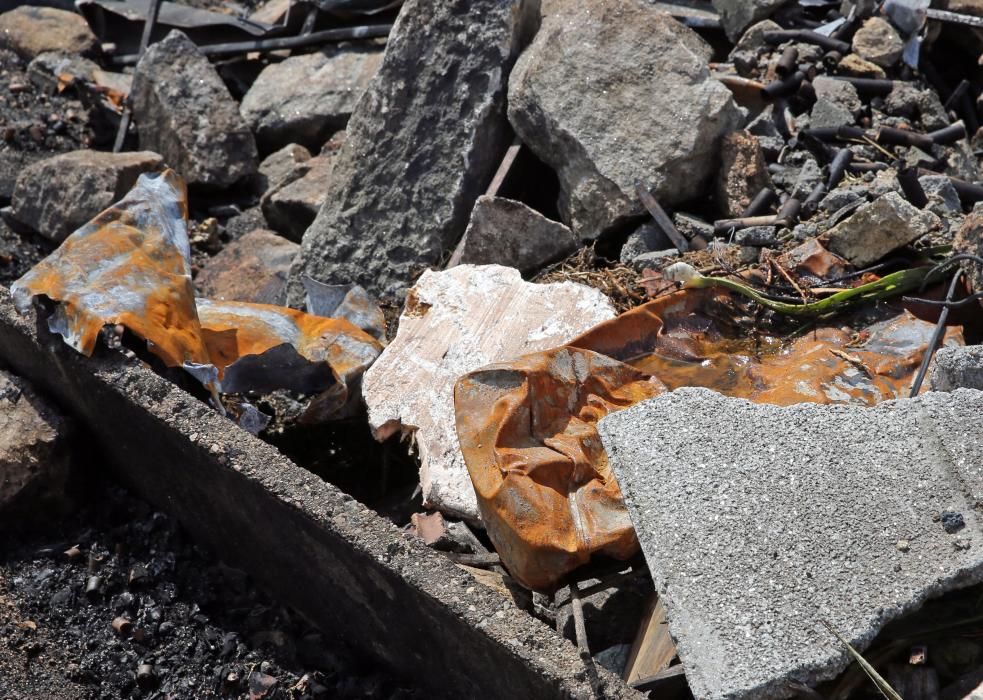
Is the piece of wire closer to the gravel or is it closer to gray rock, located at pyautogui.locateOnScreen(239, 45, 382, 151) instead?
the gravel

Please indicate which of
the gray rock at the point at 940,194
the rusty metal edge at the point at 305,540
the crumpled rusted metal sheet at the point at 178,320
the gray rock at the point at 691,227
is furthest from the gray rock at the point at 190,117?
the gray rock at the point at 940,194

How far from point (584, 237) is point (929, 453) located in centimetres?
238

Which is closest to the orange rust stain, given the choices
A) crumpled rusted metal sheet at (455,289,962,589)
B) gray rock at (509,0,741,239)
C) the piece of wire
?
crumpled rusted metal sheet at (455,289,962,589)

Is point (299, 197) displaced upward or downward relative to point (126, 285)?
downward

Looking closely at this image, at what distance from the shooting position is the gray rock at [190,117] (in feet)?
21.6

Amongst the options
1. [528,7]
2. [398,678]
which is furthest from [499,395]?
[528,7]

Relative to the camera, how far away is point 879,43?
5672mm

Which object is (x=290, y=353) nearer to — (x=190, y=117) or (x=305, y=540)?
(x=305, y=540)

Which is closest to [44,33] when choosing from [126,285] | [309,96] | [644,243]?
[309,96]

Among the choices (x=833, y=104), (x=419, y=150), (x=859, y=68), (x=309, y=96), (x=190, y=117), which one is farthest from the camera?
(x=309, y=96)

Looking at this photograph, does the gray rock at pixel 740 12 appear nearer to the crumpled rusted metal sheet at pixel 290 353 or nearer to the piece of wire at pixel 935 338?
the piece of wire at pixel 935 338

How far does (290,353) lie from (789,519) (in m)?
2.45

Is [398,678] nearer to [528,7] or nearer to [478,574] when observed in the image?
[478,574]

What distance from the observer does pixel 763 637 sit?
2736mm
